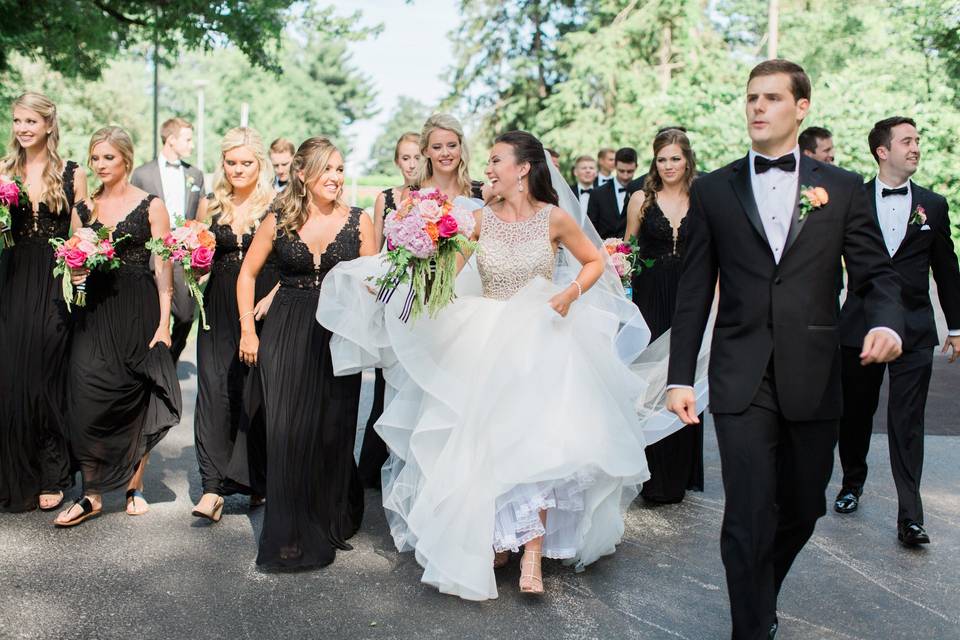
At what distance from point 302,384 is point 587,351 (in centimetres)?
171

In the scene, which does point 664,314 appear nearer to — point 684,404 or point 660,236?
point 660,236

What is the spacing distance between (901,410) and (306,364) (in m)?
3.83

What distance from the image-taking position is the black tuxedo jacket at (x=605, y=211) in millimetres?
11352

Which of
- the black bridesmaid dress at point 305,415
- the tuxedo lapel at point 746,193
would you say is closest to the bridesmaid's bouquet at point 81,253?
the black bridesmaid dress at point 305,415

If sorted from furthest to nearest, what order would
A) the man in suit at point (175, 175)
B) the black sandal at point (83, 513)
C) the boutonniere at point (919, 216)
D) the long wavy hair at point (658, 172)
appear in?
the man in suit at point (175, 175), the long wavy hair at point (658, 172), the boutonniere at point (919, 216), the black sandal at point (83, 513)

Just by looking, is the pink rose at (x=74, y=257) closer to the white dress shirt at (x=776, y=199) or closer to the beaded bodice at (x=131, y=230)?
the beaded bodice at (x=131, y=230)

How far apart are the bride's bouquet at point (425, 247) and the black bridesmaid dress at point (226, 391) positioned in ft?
6.05

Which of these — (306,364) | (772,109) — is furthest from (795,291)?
(306,364)

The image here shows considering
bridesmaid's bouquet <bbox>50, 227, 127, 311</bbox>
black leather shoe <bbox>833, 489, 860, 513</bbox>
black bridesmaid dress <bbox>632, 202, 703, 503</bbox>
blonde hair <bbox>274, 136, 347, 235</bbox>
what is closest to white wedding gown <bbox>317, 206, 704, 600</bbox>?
blonde hair <bbox>274, 136, 347, 235</bbox>

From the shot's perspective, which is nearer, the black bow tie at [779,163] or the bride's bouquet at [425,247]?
the black bow tie at [779,163]

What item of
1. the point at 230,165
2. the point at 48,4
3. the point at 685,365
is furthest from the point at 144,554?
the point at 48,4

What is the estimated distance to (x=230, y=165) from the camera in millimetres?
7340

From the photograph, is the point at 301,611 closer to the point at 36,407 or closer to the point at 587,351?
the point at 587,351

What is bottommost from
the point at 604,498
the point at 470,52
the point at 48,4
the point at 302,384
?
the point at 604,498
